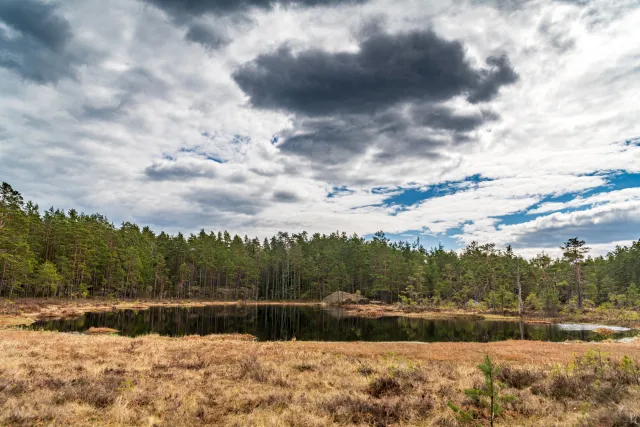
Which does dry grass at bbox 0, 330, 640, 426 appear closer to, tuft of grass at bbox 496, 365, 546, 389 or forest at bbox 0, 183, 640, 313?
tuft of grass at bbox 496, 365, 546, 389

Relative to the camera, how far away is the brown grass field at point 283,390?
9742mm

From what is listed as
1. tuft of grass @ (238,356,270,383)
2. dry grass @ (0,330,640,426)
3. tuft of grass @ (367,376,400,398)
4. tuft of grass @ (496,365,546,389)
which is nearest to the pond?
tuft of grass @ (496,365,546,389)

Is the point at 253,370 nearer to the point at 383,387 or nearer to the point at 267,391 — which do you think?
the point at 267,391

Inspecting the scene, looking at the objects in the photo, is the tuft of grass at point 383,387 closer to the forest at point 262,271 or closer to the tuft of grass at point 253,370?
the tuft of grass at point 253,370

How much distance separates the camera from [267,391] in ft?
42.2

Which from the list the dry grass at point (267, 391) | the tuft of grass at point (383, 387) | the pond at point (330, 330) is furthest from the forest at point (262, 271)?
the tuft of grass at point (383, 387)

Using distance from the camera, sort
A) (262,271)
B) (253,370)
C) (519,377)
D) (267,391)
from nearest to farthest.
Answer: (267,391) → (519,377) → (253,370) → (262,271)

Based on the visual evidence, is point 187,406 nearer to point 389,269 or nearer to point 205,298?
point 389,269

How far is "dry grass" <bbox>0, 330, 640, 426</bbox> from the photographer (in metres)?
9.75

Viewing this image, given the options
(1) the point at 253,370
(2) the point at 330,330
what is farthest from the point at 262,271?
(1) the point at 253,370

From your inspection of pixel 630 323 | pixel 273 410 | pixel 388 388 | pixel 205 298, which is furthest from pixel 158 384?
pixel 205 298

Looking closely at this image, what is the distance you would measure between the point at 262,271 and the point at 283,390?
129718 millimetres

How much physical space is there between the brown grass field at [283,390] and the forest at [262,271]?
53035mm

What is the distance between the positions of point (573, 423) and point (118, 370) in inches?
651
